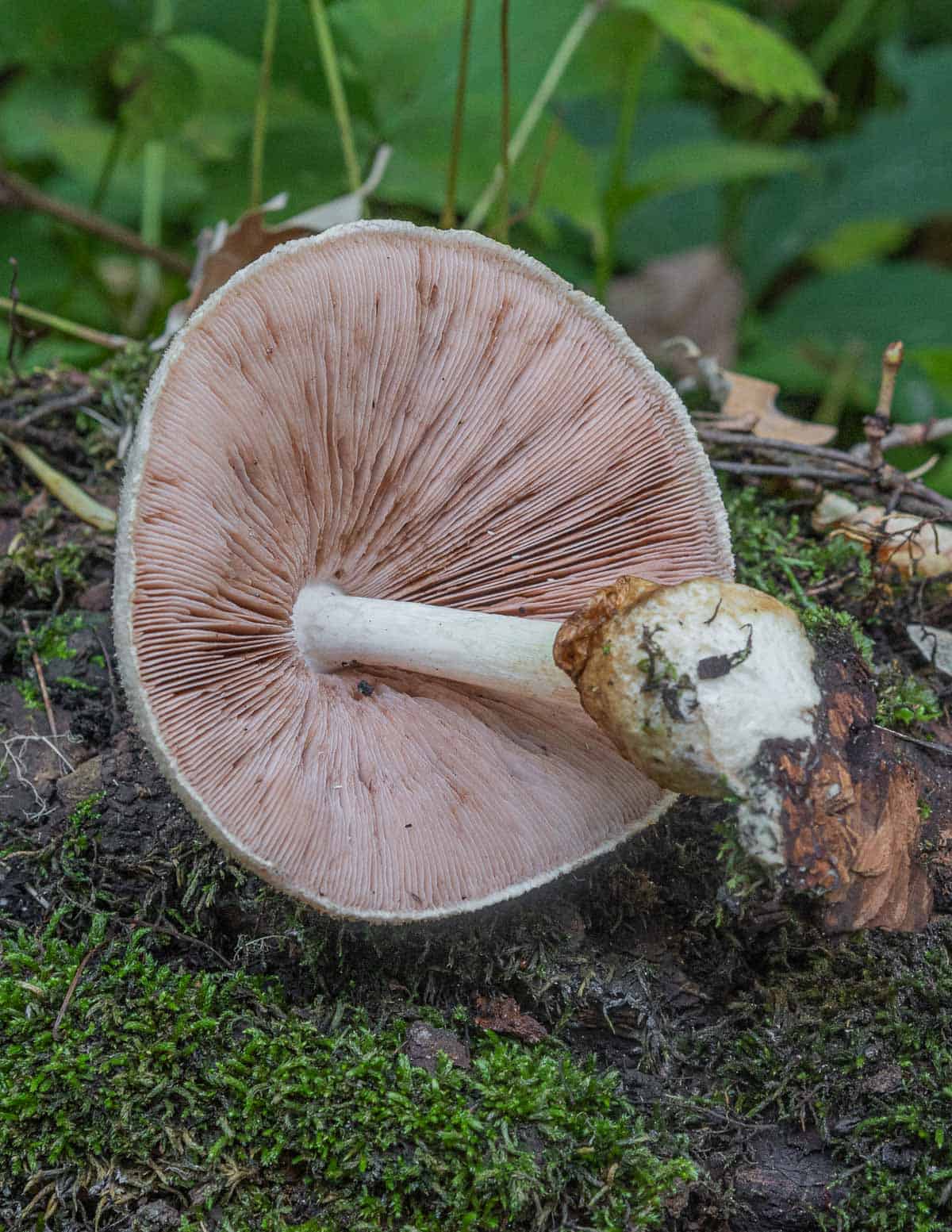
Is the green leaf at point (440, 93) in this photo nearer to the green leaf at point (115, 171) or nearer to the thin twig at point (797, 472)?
the green leaf at point (115, 171)

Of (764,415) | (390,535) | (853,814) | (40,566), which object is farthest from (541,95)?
(853,814)

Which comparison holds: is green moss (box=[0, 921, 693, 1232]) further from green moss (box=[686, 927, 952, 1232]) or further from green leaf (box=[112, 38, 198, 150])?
green leaf (box=[112, 38, 198, 150])

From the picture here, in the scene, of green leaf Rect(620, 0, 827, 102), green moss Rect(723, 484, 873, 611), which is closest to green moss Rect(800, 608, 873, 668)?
green moss Rect(723, 484, 873, 611)

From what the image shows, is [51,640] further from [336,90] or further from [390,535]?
[336,90]

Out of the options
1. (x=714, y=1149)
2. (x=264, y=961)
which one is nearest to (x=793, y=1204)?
(x=714, y=1149)

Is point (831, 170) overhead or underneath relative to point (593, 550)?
overhead

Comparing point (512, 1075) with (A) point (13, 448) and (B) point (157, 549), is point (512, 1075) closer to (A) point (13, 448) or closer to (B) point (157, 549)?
(B) point (157, 549)

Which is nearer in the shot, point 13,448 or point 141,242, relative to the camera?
point 13,448
